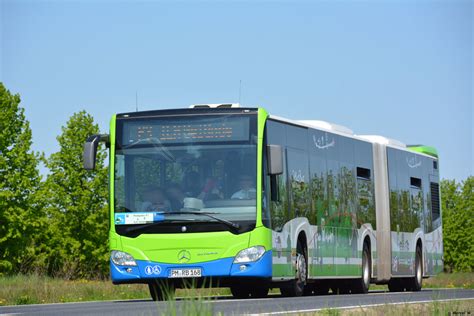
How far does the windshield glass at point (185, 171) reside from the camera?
71.9 feet

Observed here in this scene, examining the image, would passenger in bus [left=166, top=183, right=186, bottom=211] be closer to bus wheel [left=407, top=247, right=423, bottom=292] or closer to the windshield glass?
the windshield glass

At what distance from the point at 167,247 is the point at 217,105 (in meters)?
3.12

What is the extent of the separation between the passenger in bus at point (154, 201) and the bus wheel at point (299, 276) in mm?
3408

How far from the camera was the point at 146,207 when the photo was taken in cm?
2217

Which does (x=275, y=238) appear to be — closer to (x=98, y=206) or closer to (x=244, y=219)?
(x=244, y=219)

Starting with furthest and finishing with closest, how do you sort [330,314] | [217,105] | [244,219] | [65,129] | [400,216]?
[65,129] → [400,216] → [217,105] → [244,219] → [330,314]

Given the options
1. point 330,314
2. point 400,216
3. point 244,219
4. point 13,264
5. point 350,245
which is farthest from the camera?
point 13,264

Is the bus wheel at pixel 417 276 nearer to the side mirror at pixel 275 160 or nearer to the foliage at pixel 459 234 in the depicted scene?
the side mirror at pixel 275 160

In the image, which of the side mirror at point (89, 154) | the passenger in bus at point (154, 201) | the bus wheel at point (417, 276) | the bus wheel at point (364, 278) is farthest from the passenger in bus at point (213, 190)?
the bus wheel at point (417, 276)

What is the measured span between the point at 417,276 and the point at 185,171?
13.9 meters

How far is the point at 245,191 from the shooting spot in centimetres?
2205

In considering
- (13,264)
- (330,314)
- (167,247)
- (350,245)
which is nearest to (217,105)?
(167,247)

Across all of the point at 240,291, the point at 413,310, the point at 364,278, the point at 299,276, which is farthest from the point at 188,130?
the point at 364,278

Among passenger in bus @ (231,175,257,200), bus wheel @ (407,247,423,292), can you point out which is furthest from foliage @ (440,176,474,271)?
passenger in bus @ (231,175,257,200)
